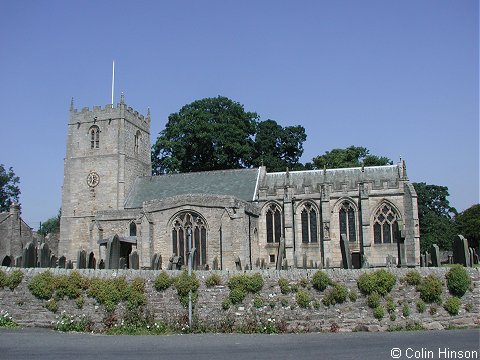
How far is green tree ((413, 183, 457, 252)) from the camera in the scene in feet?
177

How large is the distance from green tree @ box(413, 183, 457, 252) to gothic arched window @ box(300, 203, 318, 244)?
18.4 metres

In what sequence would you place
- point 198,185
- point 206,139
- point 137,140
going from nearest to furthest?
point 198,185, point 137,140, point 206,139

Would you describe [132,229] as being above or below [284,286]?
above

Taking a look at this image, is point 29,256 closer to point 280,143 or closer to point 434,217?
point 280,143

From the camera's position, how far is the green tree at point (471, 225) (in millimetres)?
69375

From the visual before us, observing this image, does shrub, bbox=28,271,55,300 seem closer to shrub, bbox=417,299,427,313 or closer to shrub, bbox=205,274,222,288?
shrub, bbox=205,274,222,288

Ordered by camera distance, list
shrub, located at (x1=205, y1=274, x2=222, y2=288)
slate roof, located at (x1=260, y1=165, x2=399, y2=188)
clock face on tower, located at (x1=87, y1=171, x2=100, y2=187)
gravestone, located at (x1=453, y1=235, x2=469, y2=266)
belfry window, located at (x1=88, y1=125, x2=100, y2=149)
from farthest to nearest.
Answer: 1. belfry window, located at (x1=88, y1=125, x2=100, y2=149)
2. clock face on tower, located at (x1=87, y1=171, x2=100, y2=187)
3. slate roof, located at (x1=260, y1=165, x2=399, y2=188)
4. gravestone, located at (x1=453, y1=235, x2=469, y2=266)
5. shrub, located at (x1=205, y1=274, x2=222, y2=288)

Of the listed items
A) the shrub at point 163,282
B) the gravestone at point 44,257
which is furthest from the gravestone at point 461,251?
the gravestone at point 44,257

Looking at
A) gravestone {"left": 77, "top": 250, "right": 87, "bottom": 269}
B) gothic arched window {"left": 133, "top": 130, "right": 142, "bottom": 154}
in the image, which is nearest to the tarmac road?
gravestone {"left": 77, "top": 250, "right": 87, "bottom": 269}

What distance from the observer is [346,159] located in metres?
58.2

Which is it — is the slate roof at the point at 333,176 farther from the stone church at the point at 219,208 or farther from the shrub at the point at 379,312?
the shrub at the point at 379,312

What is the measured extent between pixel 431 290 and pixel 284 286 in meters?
4.08

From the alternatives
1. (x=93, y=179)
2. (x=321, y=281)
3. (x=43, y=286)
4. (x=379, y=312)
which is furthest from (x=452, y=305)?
(x=93, y=179)

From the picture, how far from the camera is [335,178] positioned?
41.1 metres
